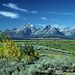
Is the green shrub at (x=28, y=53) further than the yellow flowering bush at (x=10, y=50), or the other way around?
the green shrub at (x=28, y=53)

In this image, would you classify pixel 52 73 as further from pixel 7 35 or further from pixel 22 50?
pixel 7 35

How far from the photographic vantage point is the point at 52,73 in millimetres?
12242

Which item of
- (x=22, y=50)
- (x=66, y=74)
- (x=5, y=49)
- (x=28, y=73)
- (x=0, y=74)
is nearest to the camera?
(x=28, y=73)

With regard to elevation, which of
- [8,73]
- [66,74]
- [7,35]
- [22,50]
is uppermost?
[7,35]

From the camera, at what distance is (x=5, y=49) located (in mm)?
16031

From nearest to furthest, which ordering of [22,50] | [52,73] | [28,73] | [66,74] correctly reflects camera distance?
[28,73], [52,73], [66,74], [22,50]

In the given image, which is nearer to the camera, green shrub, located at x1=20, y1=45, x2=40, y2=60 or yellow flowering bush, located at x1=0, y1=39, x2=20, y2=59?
yellow flowering bush, located at x1=0, y1=39, x2=20, y2=59

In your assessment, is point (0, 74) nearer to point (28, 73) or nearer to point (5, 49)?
point (28, 73)

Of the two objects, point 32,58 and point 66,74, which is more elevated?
point 32,58

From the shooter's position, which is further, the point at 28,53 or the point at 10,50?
the point at 28,53

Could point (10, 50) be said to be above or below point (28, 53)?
above

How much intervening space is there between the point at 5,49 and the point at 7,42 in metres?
0.81

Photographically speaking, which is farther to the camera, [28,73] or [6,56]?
[6,56]

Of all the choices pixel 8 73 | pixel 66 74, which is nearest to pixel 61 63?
pixel 66 74
